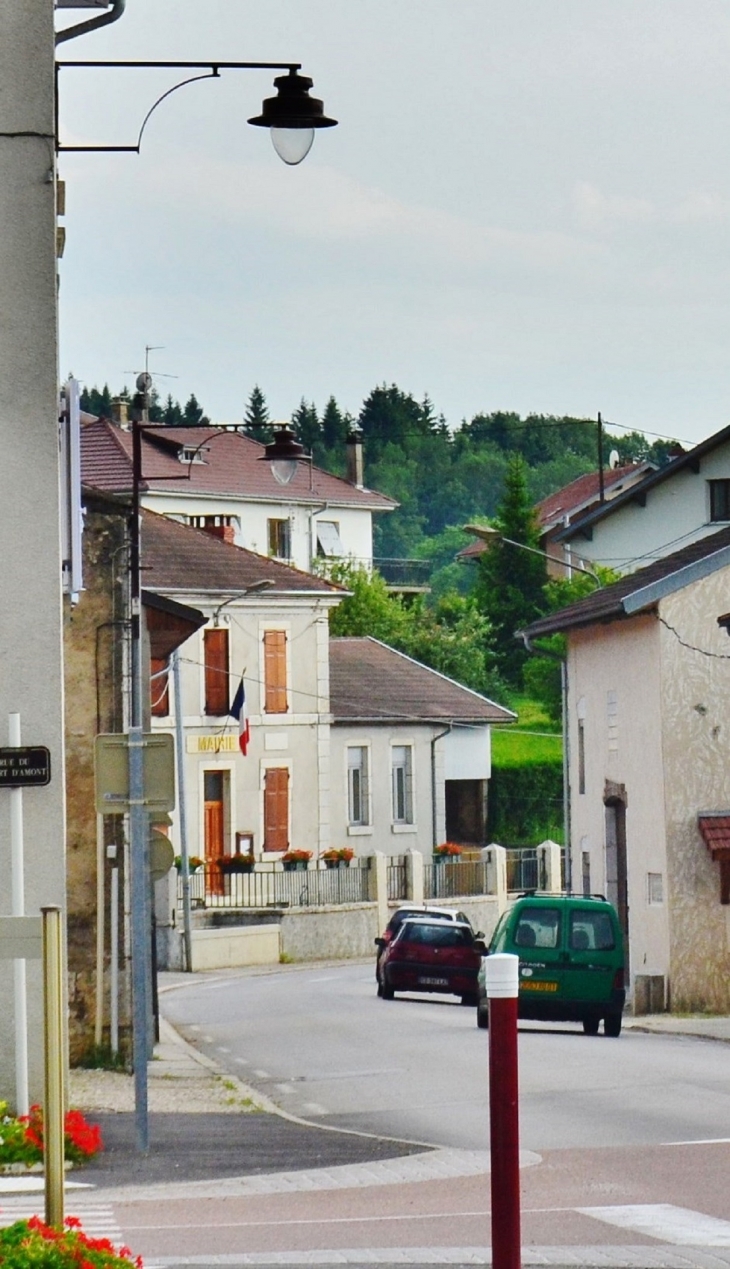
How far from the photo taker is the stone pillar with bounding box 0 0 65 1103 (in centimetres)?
1431

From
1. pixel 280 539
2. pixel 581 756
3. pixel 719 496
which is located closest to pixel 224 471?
pixel 280 539

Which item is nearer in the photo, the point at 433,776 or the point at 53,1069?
the point at 53,1069

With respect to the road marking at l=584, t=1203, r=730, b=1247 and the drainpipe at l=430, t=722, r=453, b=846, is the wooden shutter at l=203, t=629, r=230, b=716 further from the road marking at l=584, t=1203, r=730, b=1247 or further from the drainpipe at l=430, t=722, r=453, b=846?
the road marking at l=584, t=1203, r=730, b=1247

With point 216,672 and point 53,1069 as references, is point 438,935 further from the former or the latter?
point 53,1069

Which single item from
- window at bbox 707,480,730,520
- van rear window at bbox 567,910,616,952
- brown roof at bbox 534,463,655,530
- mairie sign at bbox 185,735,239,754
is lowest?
van rear window at bbox 567,910,616,952

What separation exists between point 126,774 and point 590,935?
13389 mm

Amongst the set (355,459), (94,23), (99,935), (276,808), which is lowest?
(99,935)

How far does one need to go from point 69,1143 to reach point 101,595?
10.2m

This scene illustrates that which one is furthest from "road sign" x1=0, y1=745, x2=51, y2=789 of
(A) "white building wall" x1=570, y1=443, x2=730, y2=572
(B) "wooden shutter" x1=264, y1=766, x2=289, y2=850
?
(B) "wooden shutter" x1=264, y1=766, x2=289, y2=850

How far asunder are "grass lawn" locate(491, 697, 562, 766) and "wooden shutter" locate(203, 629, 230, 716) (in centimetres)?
1548

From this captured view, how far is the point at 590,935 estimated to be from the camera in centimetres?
2725

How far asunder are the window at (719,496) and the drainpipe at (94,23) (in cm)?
4075

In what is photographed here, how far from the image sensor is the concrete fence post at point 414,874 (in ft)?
186

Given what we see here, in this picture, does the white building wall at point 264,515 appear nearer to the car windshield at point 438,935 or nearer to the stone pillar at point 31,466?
the car windshield at point 438,935
